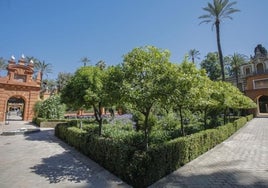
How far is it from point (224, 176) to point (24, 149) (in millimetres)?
10454

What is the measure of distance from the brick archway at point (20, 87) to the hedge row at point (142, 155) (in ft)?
75.3

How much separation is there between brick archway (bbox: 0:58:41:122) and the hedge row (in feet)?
75.3

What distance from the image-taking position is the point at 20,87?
29375 mm

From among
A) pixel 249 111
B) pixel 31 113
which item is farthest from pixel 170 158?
pixel 249 111

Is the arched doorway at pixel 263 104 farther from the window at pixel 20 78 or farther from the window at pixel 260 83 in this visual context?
the window at pixel 20 78

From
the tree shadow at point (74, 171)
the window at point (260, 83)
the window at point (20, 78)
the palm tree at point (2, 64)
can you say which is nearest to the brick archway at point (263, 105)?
the window at point (260, 83)

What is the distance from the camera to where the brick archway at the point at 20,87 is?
2777 centimetres

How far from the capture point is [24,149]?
37.6 ft

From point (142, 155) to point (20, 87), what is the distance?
95.5 ft

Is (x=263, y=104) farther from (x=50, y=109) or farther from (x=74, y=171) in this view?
(x=74, y=171)

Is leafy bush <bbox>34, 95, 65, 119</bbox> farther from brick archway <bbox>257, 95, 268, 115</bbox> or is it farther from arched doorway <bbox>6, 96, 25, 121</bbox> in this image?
brick archway <bbox>257, 95, 268, 115</bbox>

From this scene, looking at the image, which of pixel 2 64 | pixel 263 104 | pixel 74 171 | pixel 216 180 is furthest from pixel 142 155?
pixel 2 64

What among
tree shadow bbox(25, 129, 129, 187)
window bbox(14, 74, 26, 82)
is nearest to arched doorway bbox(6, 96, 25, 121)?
window bbox(14, 74, 26, 82)

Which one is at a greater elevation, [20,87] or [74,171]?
[20,87]
